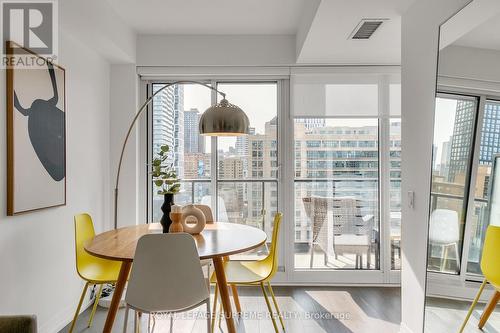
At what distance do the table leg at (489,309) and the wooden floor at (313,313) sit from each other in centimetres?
125

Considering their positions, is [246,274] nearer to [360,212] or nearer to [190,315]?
[190,315]

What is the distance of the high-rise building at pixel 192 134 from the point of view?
3.73 meters

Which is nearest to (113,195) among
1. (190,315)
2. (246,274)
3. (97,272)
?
(97,272)

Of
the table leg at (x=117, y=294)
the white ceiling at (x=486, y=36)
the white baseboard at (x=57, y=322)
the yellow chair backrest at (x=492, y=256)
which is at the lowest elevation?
the white baseboard at (x=57, y=322)

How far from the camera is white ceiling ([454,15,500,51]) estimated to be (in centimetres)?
142

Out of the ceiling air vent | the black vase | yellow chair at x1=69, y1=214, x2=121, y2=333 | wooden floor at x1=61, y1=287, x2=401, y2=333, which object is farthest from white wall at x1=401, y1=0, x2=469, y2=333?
yellow chair at x1=69, y1=214, x2=121, y2=333

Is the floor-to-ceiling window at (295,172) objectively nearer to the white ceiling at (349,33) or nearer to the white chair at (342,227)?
the white chair at (342,227)

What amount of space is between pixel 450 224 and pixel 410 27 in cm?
138

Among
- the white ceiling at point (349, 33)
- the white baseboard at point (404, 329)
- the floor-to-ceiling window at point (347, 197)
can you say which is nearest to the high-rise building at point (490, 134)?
the white ceiling at point (349, 33)

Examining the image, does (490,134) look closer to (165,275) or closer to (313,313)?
(165,275)

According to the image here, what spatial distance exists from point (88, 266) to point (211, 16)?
2.40 meters

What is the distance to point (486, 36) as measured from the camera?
1479 mm

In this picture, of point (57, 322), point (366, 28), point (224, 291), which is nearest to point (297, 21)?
point (366, 28)

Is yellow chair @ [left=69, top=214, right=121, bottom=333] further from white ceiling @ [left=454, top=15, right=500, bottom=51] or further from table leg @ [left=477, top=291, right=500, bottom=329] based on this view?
white ceiling @ [left=454, top=15, right=500, bottom=51]
